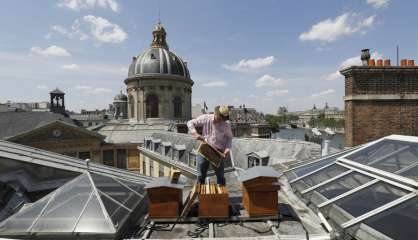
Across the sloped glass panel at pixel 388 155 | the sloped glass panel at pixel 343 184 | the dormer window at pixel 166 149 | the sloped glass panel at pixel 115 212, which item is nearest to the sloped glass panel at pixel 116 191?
the sloped glass panel at pixel 115 212

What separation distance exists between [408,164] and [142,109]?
160ft

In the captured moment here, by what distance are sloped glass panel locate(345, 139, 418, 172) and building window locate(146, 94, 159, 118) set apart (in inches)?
1833

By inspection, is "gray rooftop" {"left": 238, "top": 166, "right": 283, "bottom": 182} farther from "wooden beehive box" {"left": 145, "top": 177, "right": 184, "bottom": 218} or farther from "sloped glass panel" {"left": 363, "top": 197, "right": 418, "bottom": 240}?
"sloped glass panel" {"left": 363, "top": 197, "right": 418, "bottom": 240}

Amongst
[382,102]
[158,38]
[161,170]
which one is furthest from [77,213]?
[158,38]

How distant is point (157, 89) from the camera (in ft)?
165

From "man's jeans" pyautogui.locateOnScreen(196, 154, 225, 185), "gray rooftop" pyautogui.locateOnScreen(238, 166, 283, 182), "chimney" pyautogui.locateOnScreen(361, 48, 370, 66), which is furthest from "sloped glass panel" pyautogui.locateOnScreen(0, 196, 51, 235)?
"chimney" pyautogui.locateOnScreen(361, 48, 370, 66)

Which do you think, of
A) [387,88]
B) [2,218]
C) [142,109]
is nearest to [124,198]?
[2,218]

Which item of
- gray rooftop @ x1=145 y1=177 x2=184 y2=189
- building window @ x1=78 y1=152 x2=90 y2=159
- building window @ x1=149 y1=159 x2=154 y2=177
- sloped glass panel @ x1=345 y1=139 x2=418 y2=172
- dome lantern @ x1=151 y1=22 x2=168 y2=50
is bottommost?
building window @ x1=149 y1=159 x2=154 y2=177

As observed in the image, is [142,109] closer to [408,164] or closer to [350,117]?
[350,117]

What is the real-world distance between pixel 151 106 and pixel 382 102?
45154 millimetres

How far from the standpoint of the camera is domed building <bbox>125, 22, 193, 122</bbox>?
49.9 metres

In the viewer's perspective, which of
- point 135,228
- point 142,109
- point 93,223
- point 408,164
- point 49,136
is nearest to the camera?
point 93,223

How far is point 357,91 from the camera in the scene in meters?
9.90

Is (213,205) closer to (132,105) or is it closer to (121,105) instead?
(132,105)
